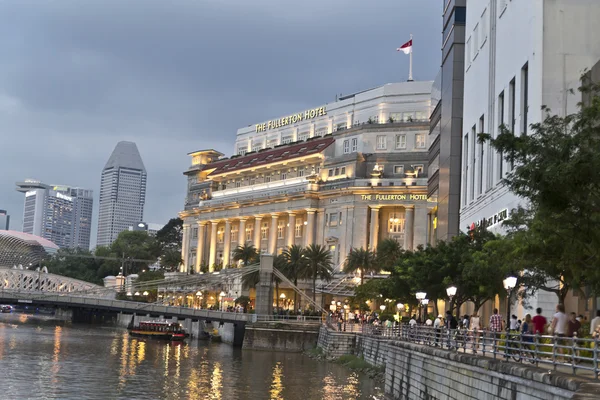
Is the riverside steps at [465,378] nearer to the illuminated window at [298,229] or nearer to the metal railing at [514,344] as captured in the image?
the metal railing at [514,344]

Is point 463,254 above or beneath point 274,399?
above

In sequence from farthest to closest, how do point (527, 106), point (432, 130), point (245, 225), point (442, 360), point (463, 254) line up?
1. point (245, 225)
2. point (432, 130)
3. point (463, 254)
4. point (527, 106)
5. point (442, 360)

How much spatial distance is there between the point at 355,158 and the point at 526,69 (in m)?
100

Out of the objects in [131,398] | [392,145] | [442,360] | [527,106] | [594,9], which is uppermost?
[392,145]

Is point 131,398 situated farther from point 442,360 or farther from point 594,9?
point 594,9

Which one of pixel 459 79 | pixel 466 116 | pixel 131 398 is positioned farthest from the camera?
pixel 459 79

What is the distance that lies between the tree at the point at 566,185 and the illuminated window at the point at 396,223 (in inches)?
4787

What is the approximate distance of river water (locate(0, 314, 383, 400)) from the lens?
62312 mm

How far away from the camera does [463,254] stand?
6988 centimetres

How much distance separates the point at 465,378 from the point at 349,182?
420ft

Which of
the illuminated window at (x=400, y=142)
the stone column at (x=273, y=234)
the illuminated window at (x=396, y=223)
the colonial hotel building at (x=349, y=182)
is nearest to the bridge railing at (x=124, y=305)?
the colonial hotel building at (x=349, y=182)

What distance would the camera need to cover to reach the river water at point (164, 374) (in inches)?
2453

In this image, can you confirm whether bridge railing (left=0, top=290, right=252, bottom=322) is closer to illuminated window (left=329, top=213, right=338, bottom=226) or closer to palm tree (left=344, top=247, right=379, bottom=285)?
palm tree (left=344, top=247, right=379, bottom=285)

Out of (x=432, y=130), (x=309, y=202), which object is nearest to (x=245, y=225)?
(x=309, y=202)
